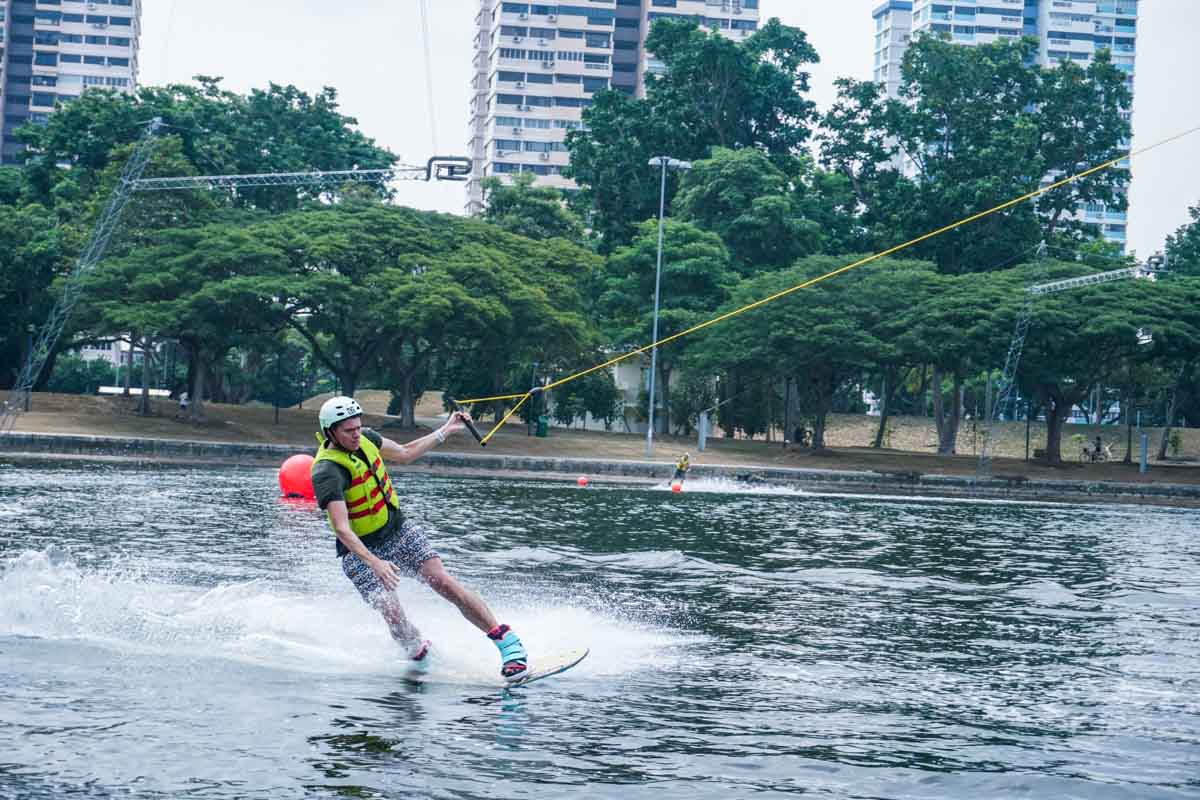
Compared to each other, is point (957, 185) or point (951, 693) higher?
point (957, 185)

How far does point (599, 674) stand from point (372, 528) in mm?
2001

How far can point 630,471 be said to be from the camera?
157ft

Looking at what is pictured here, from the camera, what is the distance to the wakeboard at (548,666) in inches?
384

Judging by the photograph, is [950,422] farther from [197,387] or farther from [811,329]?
[197,387]

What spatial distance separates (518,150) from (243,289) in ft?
292

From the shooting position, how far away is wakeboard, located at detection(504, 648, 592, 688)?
9.76 m

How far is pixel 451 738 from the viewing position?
8000 millimetres

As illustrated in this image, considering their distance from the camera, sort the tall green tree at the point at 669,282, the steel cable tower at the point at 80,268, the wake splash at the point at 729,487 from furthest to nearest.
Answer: the tall green tree at the point at 669,282, the steel cable tower at the point at 80,268, the wake splash at the point at 729,487

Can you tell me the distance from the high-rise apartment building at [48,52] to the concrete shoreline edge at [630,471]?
366ft

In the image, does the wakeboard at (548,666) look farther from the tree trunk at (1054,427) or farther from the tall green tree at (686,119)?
the tall green tree at (686,119)

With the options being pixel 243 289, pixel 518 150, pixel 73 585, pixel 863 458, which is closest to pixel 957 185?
pixel 863 458

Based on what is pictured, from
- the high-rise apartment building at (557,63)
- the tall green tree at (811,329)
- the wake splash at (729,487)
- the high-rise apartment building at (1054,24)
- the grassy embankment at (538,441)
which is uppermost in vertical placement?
the high-rise apartment building at (1054,24)

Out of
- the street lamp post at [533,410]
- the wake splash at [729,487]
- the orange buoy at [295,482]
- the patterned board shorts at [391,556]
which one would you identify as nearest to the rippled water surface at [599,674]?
the patterned board shorts at [391,556]

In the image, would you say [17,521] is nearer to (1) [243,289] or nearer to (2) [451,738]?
(2) [451,738]
